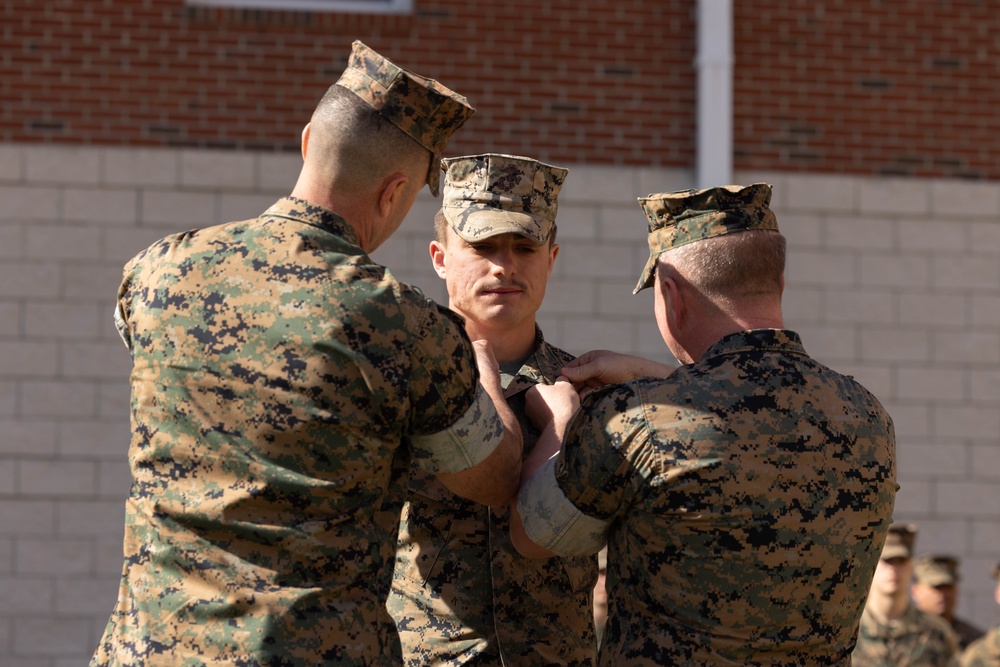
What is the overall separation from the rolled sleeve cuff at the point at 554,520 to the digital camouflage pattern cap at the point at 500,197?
2.43 ft

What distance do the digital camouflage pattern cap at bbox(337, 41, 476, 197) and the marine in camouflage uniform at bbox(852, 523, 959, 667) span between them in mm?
5661

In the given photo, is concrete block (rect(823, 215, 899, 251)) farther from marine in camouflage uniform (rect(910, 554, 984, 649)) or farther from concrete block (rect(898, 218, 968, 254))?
marine in camouflage uniform (rect(910, 554, 984, 649))

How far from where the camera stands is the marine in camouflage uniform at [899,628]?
7.69 meters

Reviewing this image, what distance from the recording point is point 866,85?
26.9 feet

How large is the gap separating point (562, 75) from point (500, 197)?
4.82 metres

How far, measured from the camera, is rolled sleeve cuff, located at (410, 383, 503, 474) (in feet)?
8.56

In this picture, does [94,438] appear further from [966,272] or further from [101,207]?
[966,272]

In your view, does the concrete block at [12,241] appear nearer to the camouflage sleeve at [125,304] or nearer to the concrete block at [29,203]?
the concrete block at [29,203]

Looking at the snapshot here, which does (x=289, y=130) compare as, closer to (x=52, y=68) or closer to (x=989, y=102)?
(x=52, y=68)

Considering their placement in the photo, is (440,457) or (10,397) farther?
(10,397)

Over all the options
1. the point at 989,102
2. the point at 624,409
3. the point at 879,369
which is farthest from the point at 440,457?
the point at 989,102

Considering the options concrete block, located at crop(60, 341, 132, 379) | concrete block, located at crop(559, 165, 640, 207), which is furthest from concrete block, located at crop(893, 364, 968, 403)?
concrete block, located at crop(60, 341, 132, 379)

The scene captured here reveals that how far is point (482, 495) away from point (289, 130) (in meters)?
5.40

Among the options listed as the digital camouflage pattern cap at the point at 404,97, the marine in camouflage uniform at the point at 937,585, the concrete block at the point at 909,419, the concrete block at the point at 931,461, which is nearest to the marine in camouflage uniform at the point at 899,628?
the marine in camouflage uniform at the point at 937,585
